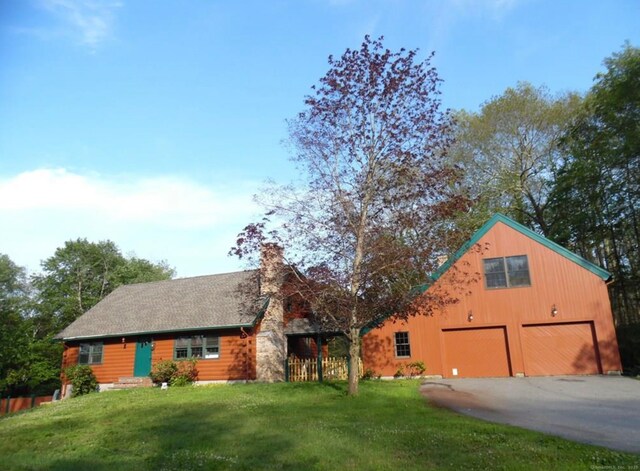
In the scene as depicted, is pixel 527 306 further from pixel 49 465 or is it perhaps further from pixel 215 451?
pixel 49 465

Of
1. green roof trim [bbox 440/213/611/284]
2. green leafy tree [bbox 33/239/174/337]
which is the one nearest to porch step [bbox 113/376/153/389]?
green roof trim [bbox 440/213/611/284]

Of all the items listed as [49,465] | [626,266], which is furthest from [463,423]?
[626,266]

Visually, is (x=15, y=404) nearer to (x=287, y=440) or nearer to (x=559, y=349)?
(x=287, y=440)

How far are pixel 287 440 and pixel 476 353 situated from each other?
1502 centimetres

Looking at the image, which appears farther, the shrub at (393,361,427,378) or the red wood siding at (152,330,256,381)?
the red wood siding at (152,330,256,381)

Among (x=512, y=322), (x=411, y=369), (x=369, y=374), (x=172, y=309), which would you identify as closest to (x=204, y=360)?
(x=172, y=309)

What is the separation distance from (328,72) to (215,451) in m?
12.1

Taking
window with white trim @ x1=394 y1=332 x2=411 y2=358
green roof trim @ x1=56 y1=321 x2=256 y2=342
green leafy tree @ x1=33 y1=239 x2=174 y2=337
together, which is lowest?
window with white trim @ x1=394 y1=332 x2=411 y2=358

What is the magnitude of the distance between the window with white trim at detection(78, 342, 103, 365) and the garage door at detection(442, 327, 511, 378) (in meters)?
17.9

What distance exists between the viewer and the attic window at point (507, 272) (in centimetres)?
2102

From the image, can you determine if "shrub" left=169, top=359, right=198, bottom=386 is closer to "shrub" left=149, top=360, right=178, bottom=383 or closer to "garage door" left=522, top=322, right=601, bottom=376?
"shrub" left=149, top=360, right=178, bottom=383

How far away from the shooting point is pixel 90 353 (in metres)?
24.9

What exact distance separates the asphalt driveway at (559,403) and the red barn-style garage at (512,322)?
1254 mm

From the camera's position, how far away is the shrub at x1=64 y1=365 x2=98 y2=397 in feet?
74.3
